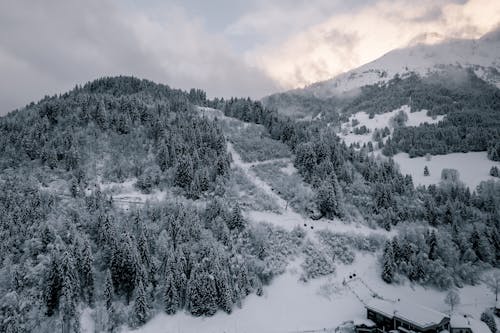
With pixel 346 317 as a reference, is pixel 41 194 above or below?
above

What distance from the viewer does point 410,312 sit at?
4538 centimetres

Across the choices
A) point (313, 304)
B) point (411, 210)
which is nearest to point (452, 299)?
point (313, 304)

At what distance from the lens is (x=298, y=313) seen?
49.9 meters

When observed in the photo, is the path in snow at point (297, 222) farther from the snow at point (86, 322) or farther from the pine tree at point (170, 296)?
the snow at point (86, 322)

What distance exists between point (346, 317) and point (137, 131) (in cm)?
6832

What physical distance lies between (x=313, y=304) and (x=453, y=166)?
88004 mm

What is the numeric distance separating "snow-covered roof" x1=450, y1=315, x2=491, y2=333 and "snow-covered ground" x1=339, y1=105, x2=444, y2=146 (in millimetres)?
112232

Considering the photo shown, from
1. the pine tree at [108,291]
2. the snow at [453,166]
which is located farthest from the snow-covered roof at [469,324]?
the snow at [453,166]

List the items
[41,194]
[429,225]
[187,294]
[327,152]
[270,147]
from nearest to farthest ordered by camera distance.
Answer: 1. [187,294]
2. [41,194]
3. [429,225]
4. [327,152]
5. [270,147]

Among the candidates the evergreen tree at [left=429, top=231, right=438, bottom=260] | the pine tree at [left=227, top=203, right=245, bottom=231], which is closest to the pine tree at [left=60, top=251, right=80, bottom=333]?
the pine tree at [left=227, top=203, right=245, bottom=231]

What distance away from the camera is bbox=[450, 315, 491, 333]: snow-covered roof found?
4493 centimetres

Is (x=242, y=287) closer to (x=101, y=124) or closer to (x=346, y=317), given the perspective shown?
(x=346, y=317)

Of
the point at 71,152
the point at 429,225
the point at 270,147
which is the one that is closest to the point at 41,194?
the point at 71,152

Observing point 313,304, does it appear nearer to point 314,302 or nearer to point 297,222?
point 314,302
